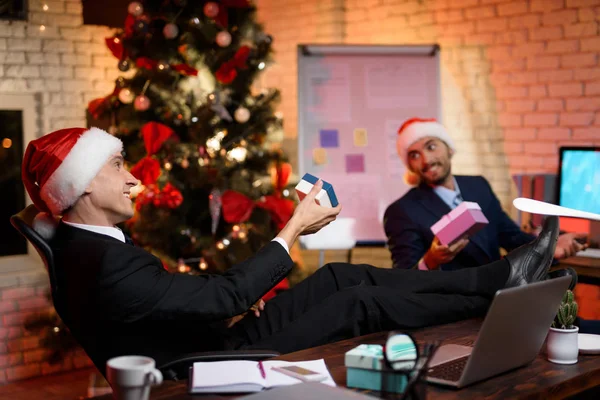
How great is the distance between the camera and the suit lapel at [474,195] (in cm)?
357

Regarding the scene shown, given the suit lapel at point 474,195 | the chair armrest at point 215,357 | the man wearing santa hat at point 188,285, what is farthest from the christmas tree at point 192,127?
the chair armrest at point 215,357

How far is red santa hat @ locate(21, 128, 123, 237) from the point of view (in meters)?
2.31

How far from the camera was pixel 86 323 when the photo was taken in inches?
85.7

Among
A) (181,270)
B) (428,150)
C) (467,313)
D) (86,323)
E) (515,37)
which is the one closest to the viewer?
(86,323)

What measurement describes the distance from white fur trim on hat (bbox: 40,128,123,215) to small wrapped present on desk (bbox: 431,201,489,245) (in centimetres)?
147

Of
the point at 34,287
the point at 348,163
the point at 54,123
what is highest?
the point at 54,123

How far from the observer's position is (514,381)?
1744 mm

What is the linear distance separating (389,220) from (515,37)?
1.73 m

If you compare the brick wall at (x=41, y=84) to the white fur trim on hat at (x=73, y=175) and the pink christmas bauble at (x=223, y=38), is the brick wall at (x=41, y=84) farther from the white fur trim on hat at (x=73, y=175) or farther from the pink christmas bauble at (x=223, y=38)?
the white fur trim on hat at (x=73, y=175)

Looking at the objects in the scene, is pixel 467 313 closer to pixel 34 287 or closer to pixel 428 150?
pixel 428 150

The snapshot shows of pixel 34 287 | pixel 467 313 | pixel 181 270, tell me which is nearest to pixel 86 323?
pixel 467 313

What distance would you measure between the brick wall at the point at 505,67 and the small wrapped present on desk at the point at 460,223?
153cm

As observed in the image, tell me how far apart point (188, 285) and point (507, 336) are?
0.91 meters

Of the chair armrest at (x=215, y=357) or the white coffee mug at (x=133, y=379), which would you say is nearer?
the white coffee mug at (x=133, y=379)
